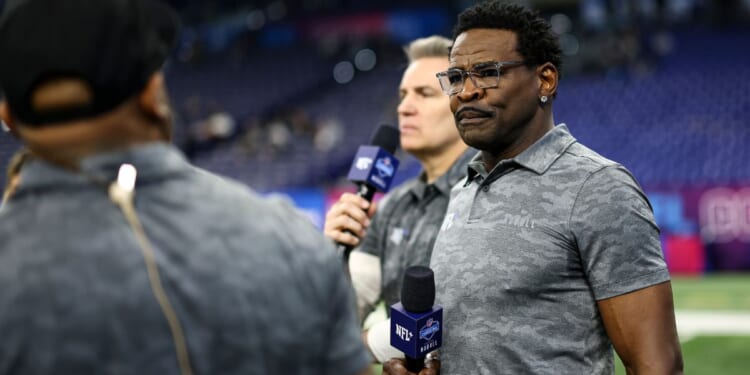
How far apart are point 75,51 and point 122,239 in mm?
273

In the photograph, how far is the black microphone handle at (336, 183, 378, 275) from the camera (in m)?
2.44

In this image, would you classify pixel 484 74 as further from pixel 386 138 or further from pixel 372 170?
pixel 386 138

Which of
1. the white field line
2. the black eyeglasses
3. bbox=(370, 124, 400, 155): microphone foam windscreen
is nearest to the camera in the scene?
the black eyeglasses

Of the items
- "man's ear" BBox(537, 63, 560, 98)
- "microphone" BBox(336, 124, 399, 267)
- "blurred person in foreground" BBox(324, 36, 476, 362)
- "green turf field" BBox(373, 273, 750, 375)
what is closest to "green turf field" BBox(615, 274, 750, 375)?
"green turf field" BBox(373, 273, 750, 375)

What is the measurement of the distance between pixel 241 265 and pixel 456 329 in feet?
3.71

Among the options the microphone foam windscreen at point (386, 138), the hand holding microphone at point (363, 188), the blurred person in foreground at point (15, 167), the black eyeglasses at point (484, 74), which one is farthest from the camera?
the microphone foam windscreen at point (386, 138)

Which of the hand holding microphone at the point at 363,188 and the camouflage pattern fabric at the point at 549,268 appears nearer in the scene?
the camouflage pattern fabric at the point at 549,268

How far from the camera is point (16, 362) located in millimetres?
1075

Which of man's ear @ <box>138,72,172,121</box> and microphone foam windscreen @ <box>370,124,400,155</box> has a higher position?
man's ear @ <box>138,72,172,121</box>

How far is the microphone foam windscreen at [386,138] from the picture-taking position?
2.98m

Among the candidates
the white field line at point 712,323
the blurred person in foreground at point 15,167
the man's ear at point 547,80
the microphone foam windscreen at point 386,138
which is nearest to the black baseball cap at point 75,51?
the blurred person in foreground at point 15,167

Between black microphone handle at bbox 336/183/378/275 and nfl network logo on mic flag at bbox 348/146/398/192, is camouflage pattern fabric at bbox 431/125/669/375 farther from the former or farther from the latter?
nfl network logo on mic flag at bbox 348/146/398/192

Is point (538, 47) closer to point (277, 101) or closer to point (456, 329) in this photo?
point (456, 329)

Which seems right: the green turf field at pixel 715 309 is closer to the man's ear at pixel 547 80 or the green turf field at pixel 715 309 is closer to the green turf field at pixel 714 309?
the green turf field at pixel 714 309
